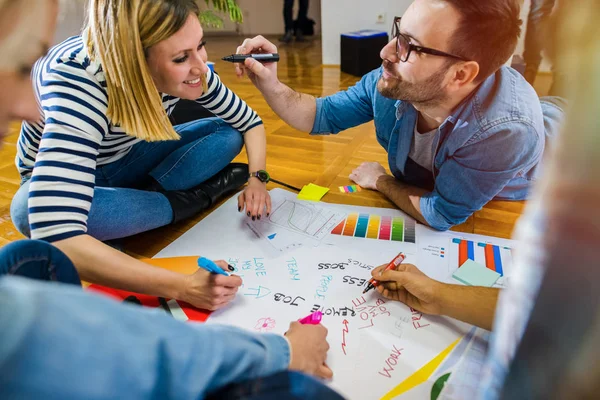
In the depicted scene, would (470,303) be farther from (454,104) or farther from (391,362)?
(454,104)

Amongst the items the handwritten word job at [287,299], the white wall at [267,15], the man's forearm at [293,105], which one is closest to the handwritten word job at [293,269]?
the handwritten word job at [287,299]

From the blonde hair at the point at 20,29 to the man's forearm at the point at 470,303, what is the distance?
68 cm

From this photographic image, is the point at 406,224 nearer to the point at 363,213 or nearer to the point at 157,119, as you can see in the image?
the point at 363,213

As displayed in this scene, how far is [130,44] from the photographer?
72 centimetres

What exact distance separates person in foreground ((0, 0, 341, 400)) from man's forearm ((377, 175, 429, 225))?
2.32ft

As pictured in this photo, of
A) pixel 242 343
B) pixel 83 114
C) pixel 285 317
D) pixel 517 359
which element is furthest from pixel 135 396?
pixel 83 114

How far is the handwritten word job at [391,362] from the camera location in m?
0.63

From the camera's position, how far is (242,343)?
16.2 inches

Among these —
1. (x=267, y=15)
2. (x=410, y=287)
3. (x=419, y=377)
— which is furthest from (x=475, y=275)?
(x=267, y=15)

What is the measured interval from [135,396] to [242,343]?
14 cm

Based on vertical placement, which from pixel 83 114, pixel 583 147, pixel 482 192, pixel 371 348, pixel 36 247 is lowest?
pixel 371 348

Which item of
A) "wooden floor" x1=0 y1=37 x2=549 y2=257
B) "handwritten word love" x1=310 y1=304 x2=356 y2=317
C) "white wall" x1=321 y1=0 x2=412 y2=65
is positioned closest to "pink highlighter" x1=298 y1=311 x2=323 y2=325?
"handwritten word love" x1=310 y1=304 x2=356 y2=317

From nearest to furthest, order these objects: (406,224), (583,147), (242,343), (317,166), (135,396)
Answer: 1. (583,147)
2. (135,396)
3. (242,343)
4. (406,224)
5. (317,166)

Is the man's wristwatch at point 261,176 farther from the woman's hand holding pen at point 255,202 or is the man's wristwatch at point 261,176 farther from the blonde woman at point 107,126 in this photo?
the blonde woman at point 107,126
